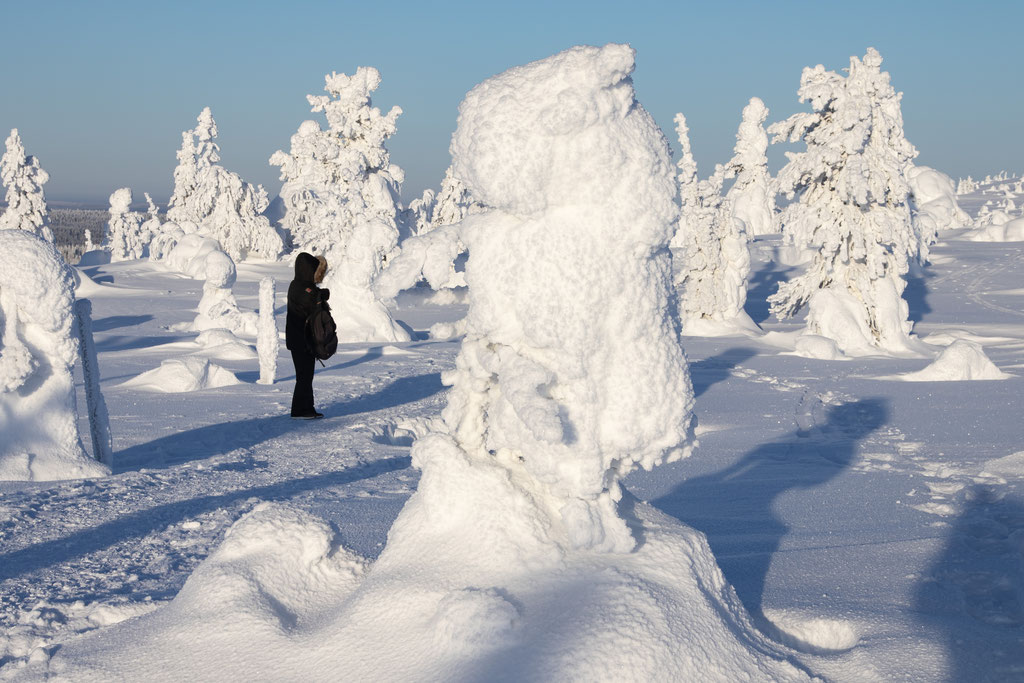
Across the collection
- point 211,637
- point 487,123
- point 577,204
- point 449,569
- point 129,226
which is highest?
point 129,226

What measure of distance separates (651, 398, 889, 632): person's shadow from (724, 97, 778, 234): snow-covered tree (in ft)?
146

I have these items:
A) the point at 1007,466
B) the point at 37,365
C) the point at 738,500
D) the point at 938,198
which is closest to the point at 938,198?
the point at 938,198

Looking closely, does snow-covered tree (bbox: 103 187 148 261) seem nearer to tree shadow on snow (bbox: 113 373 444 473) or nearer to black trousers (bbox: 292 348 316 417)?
tree shadow on snow (bbox: 113 373 444 473)

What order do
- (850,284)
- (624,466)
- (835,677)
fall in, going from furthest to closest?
1. (850,284)
2. (624,466)
3. (835,677)

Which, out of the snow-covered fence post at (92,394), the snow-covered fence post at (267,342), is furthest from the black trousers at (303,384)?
the snow-covered fence post at (92,394)

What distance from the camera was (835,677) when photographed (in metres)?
3.35

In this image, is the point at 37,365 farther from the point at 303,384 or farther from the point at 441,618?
the point at 441,618

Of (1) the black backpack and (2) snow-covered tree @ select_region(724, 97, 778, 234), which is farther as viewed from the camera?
(2) snow-covered tree @ select_region(724, 97, 778, 234)

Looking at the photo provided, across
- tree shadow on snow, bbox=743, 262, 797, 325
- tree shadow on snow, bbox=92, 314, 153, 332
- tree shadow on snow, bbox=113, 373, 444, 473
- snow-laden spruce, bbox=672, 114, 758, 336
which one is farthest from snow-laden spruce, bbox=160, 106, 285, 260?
tree shadow on snow, bbox=113, 373, 444, 473

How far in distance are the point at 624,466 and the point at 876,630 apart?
1.35m

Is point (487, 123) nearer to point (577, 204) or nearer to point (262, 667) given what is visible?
point (577, 204)

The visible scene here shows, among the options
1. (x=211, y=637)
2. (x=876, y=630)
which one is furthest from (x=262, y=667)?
(x=876, y=630)

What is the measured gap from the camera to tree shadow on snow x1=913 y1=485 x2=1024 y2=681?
3.51 m

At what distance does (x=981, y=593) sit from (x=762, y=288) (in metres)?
32.1
